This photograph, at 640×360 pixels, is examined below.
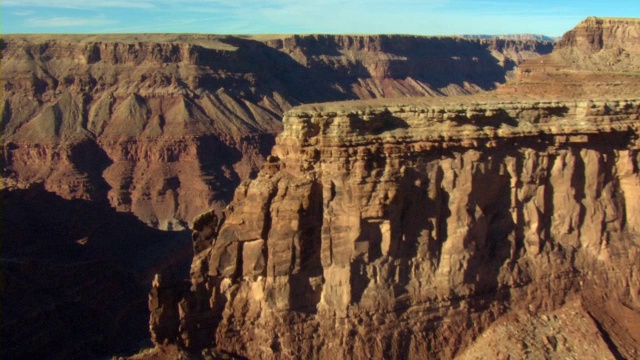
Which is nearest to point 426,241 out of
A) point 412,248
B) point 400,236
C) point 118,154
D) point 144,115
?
point 412,248

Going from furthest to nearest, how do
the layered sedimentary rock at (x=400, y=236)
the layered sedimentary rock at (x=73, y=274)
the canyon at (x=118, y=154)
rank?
the canyon at (x=118, y=154), the layered sedimentary rock at (x=73, y=274), the layered sedimentary rock at (x=400, y=236)

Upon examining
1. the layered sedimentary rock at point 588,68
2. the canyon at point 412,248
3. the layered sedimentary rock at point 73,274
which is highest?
the layered sedimentary rock at point 588,68

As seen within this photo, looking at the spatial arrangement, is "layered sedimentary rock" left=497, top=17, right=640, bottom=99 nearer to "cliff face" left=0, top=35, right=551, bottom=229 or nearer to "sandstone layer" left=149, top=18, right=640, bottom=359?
"sandstone layer" left=149, top=18, right=640, bottom=359

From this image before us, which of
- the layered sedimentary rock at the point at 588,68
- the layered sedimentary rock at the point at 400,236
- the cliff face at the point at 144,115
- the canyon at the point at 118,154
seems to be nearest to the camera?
the layered sedimentary rock at the point at 400,236

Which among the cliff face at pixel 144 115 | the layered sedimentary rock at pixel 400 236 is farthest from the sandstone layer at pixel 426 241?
the cliff face at pixel 144 115

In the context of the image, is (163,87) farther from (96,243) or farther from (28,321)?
(28,321)

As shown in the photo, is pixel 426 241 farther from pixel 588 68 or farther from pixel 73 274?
pixel 73 274

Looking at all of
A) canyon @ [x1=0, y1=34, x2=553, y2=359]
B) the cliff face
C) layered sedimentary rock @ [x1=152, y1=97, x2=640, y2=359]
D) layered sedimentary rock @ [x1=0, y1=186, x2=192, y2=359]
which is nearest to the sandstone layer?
layered sedimentary rock @ [x1=152, y1=97, x2=640, y2=359]

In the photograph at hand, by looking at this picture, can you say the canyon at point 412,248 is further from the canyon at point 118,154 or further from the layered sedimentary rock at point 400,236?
the canyon at point 118,154
